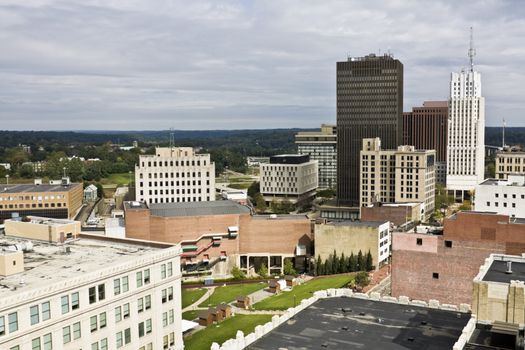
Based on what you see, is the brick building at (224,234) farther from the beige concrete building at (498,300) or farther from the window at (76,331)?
the beige concrete building at (498,300)

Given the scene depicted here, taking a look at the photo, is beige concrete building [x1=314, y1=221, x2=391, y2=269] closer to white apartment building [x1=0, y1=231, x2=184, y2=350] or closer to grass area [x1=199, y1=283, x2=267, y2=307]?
grass area [x1=199, y1=283, x2=267, y2=307]

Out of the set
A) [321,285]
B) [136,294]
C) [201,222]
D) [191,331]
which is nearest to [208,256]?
[201,222]

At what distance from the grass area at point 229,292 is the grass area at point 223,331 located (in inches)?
581

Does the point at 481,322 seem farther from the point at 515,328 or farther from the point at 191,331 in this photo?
the point at 191,331

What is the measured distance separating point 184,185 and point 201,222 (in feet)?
169

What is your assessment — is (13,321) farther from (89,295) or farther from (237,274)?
(237,274)

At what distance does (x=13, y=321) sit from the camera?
5612cm

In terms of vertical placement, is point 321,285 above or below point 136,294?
below

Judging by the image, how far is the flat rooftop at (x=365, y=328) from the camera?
150 feet

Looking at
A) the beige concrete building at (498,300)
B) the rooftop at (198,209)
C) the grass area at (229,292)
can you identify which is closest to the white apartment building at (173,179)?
the rooftop at (198,209)

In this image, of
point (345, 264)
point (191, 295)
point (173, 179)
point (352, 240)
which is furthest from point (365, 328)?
point (173, 179)

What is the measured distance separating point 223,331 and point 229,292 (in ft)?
99.3

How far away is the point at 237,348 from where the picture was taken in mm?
43281

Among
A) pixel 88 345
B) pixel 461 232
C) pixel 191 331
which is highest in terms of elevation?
pixel 461 232
